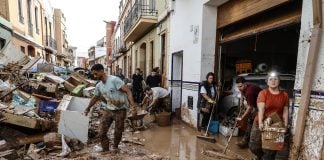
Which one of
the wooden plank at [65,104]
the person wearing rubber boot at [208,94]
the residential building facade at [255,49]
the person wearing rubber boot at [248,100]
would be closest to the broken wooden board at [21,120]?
the wooden plank at [65,104]

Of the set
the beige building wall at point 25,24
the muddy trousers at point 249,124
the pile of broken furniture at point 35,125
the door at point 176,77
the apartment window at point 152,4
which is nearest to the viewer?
the pile of broken furniture at point 35,125

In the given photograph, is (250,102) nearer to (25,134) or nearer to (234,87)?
(234,87)

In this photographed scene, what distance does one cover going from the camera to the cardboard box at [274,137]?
347 cm

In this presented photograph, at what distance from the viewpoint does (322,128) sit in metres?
3.23

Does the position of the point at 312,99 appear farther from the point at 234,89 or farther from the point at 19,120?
the point at 19,120

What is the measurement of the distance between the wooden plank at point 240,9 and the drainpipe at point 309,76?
1.00 metres

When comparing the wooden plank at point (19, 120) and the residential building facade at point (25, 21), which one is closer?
the wooden plank at point (19, 120)

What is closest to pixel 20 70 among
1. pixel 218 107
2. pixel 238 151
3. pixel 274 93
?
pixel 218 107

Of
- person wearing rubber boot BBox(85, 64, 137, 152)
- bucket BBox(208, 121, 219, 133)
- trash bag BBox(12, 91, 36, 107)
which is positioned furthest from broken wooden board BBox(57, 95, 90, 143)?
bucket BBox(208, 121, 219, 133)

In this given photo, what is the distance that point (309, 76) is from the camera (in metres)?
3.37

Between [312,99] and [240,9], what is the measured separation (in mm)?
3041

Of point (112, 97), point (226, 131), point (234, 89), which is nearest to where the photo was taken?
point (112, 97)

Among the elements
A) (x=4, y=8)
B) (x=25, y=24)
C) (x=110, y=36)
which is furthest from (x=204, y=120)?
(x=110, y=36)

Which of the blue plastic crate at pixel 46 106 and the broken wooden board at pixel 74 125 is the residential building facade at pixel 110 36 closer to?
the blue plastic crate at pixel 46 106
